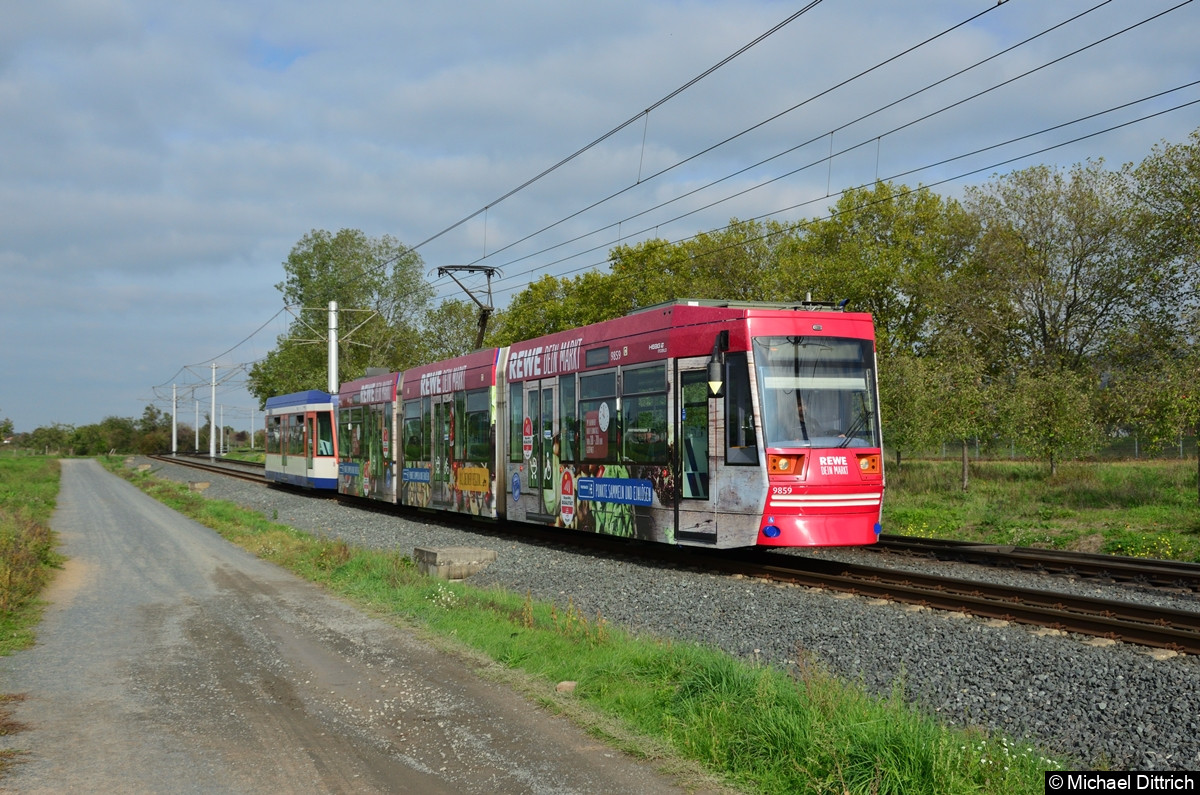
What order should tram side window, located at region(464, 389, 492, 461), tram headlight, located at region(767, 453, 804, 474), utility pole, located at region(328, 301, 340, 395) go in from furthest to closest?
utility pole, located at region(328, 301, 340, 395)
tram side window, located at region(464, 389, 492, 461)
tram headlight, located at region(767, 453, 804, 474)

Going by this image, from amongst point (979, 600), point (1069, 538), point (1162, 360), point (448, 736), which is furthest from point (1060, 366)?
point (448, 736)

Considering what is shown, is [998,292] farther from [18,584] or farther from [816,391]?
[18,584]

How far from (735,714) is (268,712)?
3244 mm

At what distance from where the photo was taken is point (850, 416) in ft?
41.7

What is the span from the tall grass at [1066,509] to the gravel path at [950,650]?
13.7 feet

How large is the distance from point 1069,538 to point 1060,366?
13.5 meters

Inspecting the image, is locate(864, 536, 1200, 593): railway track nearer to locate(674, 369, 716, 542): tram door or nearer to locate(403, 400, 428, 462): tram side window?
locate(674, 369, 716, 542): tram door

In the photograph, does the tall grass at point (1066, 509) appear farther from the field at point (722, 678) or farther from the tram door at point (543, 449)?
the tram door at point (543, 449)

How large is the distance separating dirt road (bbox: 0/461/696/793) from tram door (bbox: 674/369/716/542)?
182 inches

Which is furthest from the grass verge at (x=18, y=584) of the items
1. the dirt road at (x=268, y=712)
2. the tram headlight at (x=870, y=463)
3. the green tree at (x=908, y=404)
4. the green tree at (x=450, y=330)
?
the green tree at (x=450, y=330)

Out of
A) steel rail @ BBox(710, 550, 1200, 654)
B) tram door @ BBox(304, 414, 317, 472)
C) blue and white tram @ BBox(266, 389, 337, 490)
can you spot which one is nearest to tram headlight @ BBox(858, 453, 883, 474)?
steel rail @ BBox(710, 550, 1200, 654)

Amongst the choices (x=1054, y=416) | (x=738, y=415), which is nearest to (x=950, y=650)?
(x=738, y=415)

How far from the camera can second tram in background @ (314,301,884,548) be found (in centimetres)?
Result: 1229

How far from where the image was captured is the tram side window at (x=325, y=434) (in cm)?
3178
